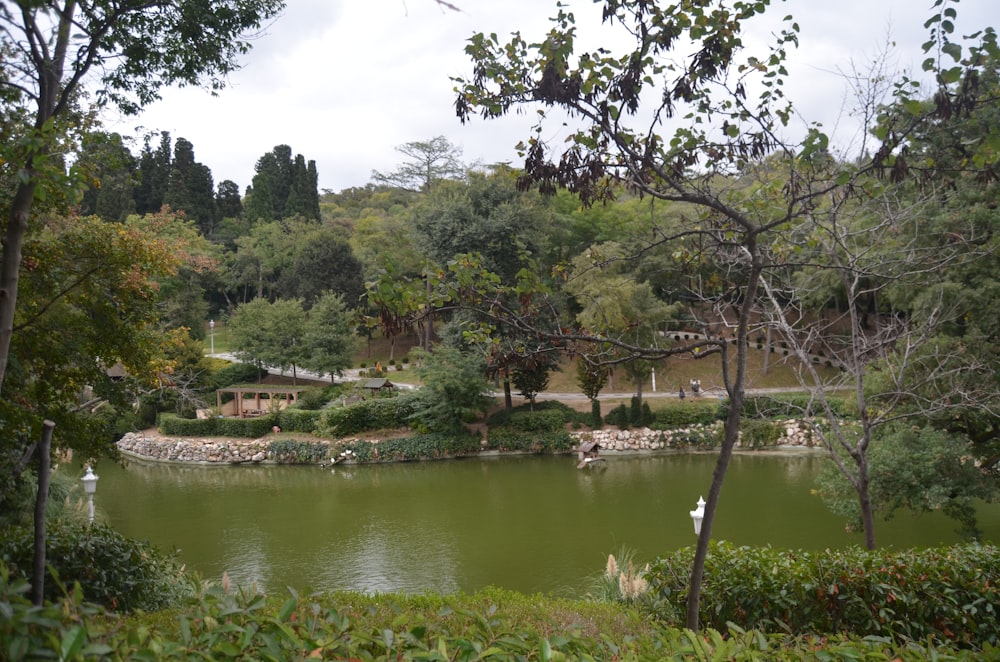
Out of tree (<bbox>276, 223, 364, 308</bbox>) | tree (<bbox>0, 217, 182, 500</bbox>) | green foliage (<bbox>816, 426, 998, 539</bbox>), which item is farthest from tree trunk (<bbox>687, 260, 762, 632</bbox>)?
tree (<bbox>276, 223, 364, 308</bbox>)

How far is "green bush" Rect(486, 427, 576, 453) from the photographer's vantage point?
17.7m

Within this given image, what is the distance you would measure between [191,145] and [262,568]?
87.4 ft

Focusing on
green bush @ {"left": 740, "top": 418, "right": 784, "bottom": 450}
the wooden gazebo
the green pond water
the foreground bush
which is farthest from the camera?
the wooden gazebo

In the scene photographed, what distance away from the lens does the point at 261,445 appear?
59.8ft

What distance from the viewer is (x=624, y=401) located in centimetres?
2033

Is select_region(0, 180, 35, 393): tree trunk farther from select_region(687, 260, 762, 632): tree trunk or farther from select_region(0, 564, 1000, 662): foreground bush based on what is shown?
select_region(687, 260, 762, 632): tree trunk

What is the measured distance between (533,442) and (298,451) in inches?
237

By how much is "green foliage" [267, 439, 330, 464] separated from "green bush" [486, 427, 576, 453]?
4223 mm

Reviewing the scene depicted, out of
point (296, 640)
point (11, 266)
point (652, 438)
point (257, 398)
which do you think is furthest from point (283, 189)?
point (296, 640)

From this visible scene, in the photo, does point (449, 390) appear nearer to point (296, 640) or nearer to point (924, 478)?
point (924, 478)

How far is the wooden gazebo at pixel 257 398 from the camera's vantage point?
20844 mm

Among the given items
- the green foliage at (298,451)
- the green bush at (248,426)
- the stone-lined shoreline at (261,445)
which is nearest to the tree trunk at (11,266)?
the green foliage at (298,451)

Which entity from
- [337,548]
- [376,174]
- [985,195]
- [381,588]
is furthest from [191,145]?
[985,195]

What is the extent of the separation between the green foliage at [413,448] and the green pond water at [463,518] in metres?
0.34
